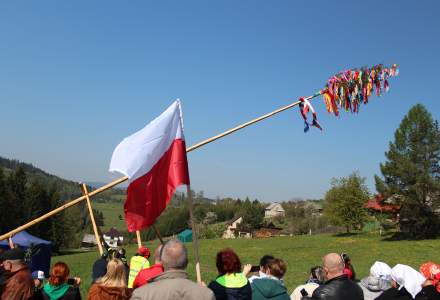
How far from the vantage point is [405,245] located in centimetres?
4253

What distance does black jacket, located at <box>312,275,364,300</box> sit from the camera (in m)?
4.98

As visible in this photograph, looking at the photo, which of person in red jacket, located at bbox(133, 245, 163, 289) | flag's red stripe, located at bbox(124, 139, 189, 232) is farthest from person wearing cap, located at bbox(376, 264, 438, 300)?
flag's red stripe, located at bbox(124, 139, 189, 232)

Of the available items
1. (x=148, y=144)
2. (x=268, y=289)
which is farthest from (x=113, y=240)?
(x=268, y=289)

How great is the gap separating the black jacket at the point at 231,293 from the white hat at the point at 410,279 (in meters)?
2.18

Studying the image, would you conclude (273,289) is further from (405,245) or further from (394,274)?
(405,245)

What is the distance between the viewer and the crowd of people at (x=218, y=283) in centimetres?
402

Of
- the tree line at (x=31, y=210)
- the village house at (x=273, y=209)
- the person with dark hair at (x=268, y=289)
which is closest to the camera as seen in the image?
the person with dark hair at (x=268, y=289)

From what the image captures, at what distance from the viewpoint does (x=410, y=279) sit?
591 centimetres

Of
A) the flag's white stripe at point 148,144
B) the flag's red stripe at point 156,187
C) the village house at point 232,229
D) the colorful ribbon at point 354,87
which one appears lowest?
the village house at point 232,229

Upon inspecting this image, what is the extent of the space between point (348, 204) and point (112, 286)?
60052 millimetres

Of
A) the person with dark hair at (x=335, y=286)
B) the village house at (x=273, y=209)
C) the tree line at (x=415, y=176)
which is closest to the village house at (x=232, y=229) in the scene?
the village house at (x=273, y=209)

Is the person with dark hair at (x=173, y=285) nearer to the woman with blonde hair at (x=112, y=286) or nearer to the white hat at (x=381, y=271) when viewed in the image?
the woman with blonde hair at (x=112, y=286)

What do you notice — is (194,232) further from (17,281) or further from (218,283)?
(17,281)

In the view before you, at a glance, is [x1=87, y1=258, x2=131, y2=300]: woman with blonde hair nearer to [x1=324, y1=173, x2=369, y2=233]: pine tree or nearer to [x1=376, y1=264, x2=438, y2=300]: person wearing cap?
[x1=376, y1=264, x2=438, y2=300]: person wearing cap
